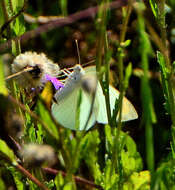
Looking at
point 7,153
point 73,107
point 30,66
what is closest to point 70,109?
point 73,107

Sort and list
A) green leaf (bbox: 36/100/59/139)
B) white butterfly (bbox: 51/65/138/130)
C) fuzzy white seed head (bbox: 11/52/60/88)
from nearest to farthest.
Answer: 1. green leaf (bbox: 36/100/59/139)
2. fuzzy white seed head (bbox: 11/52/60/88)
3. white butterfly (bbox: 51/65/138/130)

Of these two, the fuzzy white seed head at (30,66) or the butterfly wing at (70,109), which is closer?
the fuzzy white seed head at (30,66)

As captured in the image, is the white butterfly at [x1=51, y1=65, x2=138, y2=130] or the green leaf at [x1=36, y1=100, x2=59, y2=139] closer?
the green leaf at [x1=36, y1=100, x2=59, y2=139]

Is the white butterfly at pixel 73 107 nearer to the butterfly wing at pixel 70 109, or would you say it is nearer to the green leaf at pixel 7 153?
the butterfly wing at pixel 70 109

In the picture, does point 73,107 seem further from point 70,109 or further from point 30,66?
point 30,66

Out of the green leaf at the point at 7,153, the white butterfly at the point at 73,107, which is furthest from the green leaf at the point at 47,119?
the white butterfly at the point at 73,107

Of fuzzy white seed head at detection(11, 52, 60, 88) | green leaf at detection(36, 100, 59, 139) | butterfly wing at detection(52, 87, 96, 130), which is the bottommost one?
butterfly wing at detection(52, 87, 96, 130)

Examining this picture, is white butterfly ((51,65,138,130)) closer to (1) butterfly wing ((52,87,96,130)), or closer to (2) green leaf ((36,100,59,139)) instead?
(1) butterfly wing ((52,87,96,130))

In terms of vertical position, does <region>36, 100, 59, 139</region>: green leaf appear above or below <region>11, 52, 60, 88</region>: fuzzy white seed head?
below

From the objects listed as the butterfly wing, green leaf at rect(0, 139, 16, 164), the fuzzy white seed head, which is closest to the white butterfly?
the butterfly wing

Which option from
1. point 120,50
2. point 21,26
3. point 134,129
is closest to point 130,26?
point 134,129

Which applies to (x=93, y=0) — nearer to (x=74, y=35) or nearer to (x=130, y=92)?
(x=74, y=35)
